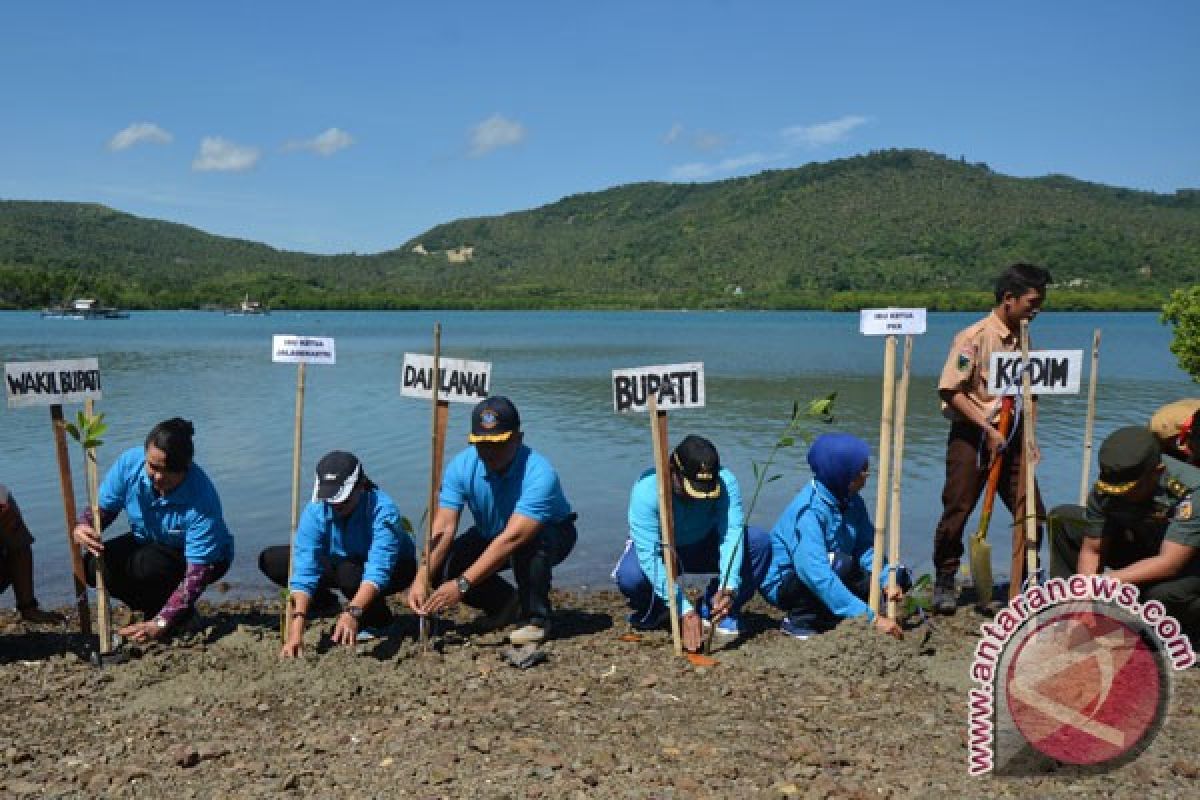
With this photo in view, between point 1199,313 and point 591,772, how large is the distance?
1625 cm

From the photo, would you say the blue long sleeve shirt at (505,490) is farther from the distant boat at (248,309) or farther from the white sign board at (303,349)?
the distant boat at (248,309)

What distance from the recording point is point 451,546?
19.4ft

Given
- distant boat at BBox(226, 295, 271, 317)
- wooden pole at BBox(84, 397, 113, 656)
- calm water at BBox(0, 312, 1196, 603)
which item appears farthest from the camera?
distant boat at BBox(226, 295, 271, 317)

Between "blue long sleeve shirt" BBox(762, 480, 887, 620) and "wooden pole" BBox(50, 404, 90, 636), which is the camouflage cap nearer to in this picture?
"blue long sleeve shirt" BBox(762, 480, 887, 620)

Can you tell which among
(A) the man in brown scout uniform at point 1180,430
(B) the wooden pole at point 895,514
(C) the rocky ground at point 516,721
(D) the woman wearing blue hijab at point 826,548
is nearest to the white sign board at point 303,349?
(C) the rocky ground at point 516,721

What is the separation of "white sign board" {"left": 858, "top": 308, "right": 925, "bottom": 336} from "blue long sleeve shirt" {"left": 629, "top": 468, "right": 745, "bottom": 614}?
122 centimetres

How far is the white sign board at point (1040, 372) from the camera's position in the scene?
566 cm

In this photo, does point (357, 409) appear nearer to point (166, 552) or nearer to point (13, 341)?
point (166, 552)

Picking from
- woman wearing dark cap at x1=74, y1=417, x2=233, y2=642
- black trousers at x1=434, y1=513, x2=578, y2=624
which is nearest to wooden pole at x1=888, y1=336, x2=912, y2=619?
black trousers at x1=434, y1=513, x2=578, y2=624

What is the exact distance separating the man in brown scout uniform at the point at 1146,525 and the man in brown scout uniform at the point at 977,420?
0.80m

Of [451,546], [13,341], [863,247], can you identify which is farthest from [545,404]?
[863,247]

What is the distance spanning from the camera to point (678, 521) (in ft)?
19.0

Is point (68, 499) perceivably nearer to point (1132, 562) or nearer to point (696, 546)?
point (696, 546)

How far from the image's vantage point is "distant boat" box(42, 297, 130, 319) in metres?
97.8
